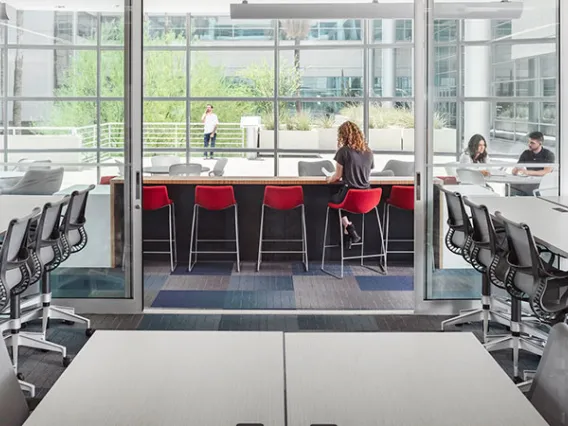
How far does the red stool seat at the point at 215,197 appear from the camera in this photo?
7113mm

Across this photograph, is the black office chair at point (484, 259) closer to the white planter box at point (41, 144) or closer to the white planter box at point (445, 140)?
the white planter box at point (445, 140)

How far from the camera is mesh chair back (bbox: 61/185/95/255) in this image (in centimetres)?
473

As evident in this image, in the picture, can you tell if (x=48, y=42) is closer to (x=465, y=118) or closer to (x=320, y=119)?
(x=465, y=118)

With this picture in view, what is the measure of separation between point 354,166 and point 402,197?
0.54 meters

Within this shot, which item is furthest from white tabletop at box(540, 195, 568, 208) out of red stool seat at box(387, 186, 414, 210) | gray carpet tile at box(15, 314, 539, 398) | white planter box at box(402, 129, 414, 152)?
white planter box at box(402, 129, 414, 152)

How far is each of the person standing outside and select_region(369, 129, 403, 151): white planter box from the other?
7.91ft

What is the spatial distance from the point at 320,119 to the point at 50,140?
21.7 feet

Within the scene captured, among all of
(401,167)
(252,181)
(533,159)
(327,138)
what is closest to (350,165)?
(252,181)

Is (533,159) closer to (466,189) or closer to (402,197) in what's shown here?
(466,189)

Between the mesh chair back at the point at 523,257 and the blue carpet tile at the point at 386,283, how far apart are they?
8.63 feet

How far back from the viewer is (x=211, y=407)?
71.1 inches

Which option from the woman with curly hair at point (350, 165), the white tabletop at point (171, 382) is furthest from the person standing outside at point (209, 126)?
the white tabletop at point (171, 382)

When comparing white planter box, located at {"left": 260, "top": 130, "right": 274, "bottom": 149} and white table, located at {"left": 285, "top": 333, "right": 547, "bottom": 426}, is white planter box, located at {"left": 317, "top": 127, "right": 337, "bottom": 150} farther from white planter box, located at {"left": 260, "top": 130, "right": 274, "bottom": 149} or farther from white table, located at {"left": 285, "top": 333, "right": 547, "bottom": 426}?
white table, located at {"left": 285, "top": 333, "right": 547, "bottom": 426}

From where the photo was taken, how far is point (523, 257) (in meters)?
3.80
